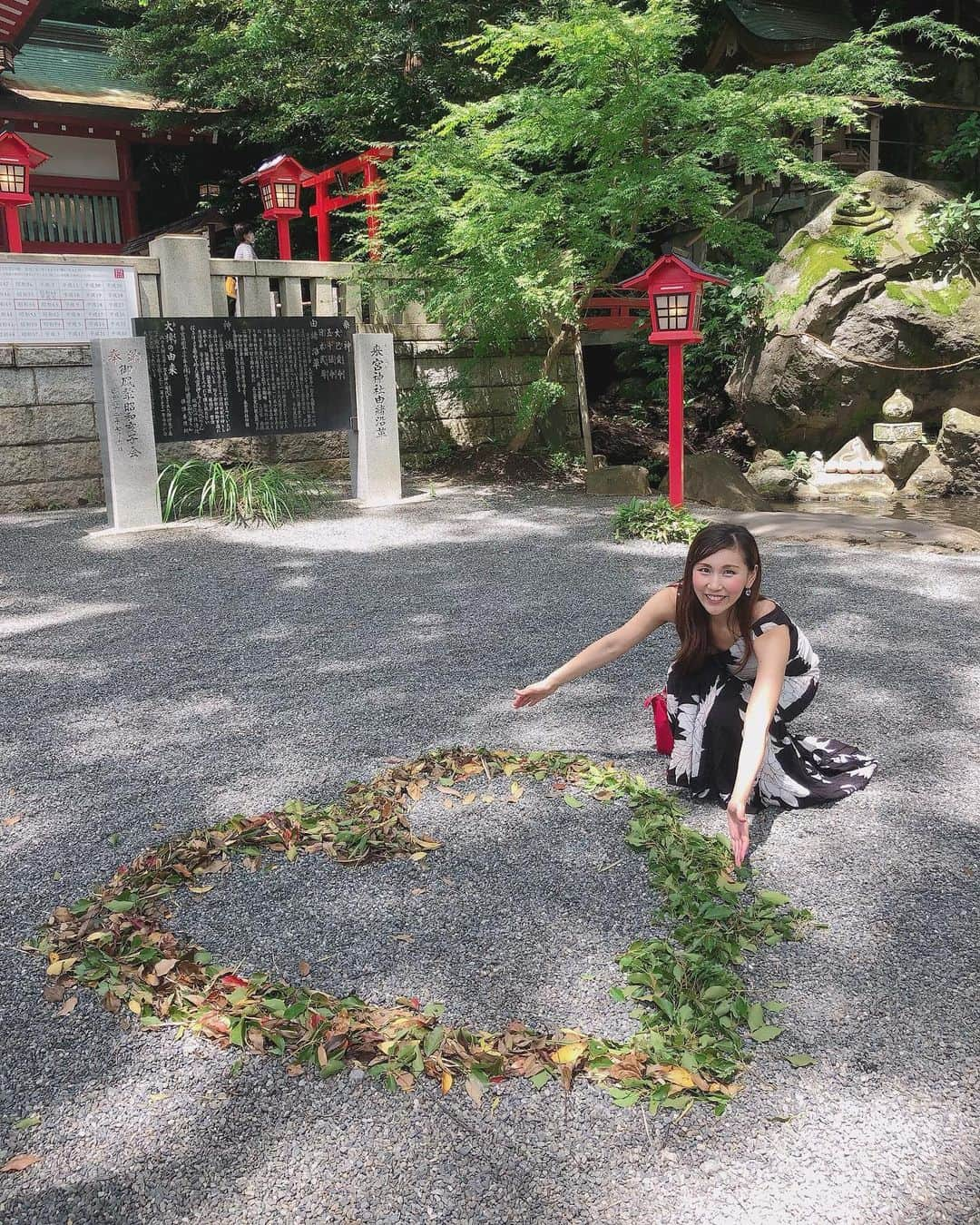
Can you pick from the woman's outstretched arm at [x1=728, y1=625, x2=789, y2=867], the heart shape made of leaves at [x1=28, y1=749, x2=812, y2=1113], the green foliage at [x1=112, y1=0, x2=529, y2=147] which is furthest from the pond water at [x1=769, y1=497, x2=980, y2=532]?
the heart shape made of leaves at [x1=28, y1=749, x2=812, y2=1113]

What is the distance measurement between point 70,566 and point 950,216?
30.5 feet

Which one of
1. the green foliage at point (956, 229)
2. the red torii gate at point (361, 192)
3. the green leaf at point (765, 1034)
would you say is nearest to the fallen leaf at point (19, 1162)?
the green leaf at point (765, 1034)

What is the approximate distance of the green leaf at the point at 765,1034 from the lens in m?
2.26

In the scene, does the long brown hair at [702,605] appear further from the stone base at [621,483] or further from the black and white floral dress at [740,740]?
the stone base at [621,483]

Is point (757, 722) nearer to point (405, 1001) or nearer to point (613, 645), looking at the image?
point (613, 645)

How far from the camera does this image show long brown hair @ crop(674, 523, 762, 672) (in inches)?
119

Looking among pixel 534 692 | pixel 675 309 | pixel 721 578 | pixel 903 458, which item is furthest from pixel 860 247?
pixel 534 692

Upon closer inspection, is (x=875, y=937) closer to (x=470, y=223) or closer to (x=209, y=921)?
(x=209, y=921)

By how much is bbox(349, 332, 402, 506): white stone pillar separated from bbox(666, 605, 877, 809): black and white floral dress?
19.6 feet

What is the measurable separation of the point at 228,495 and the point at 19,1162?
21.9 feet

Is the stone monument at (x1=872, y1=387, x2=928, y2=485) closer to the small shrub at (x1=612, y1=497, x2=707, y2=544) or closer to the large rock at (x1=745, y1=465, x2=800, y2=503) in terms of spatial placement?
the large rock at (x1=745, y1=465, x2=800, y2=503)

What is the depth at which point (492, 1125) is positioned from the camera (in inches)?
79.7

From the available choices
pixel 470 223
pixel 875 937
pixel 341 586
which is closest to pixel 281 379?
pixel 470 223

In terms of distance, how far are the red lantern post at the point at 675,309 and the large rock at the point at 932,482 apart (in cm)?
410
